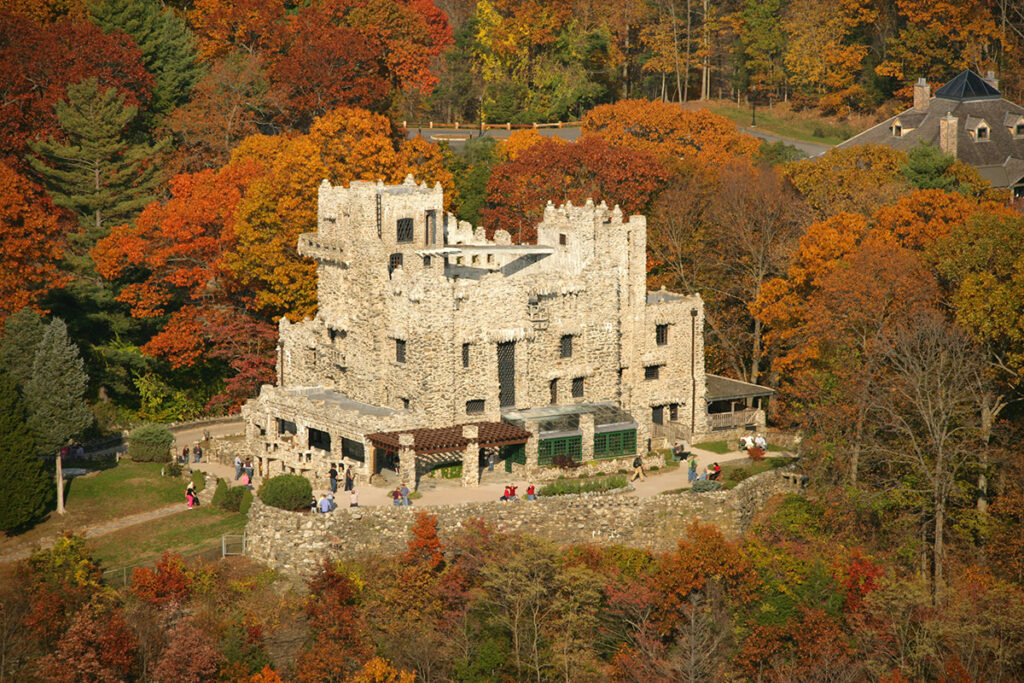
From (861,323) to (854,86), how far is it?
54.6 meters

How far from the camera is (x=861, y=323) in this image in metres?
77.6

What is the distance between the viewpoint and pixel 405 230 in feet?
258

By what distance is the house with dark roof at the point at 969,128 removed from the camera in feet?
343

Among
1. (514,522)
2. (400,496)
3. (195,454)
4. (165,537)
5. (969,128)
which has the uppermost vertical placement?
(969,128)

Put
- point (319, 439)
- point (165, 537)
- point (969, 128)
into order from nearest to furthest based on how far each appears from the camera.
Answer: point (165, 537)
point (319, 439)
point (969, 128)

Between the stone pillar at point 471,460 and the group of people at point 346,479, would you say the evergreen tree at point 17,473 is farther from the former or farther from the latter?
the stone pillar at point 471,460

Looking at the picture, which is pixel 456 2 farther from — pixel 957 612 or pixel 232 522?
pixel 957 612

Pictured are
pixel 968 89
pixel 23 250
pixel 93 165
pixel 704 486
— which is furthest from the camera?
pixel 968 89

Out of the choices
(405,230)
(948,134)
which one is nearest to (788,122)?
(948,134)

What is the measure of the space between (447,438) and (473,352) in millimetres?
4442

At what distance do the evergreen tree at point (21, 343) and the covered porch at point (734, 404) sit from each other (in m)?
34.5

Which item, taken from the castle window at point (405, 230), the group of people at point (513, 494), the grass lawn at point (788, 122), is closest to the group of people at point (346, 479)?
the group of people at point (513, 494)

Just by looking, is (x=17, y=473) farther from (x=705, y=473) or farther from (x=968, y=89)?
(x=968, y=89)

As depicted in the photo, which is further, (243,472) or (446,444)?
(243,472)
